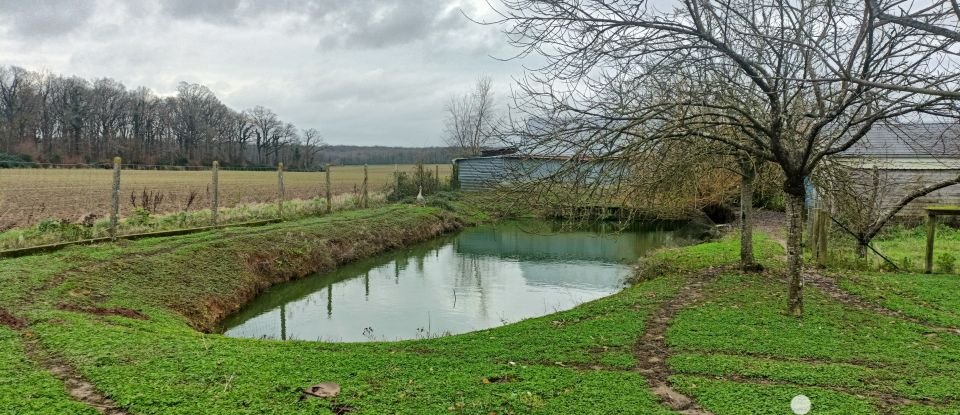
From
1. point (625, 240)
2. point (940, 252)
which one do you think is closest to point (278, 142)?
point (625, 240)

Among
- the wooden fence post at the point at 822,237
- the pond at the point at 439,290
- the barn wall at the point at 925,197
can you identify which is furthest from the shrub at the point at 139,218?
the barn wall at the point at 925,197

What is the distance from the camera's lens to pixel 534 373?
457 cm

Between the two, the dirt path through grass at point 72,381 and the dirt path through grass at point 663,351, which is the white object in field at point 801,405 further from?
the dirt path through grass at point 72,381

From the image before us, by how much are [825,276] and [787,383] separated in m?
5.97

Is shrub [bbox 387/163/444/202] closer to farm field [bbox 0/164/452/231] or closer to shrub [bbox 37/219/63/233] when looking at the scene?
farm field [bbox 0/164/452/231]

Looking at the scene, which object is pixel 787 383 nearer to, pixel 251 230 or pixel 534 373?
pixel 534 373

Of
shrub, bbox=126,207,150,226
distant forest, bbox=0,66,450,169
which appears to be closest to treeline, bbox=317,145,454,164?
distant forest, bbox=0,66,450,169

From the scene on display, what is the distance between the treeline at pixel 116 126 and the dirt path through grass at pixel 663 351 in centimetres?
4790

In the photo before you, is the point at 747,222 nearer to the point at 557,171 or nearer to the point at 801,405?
the point at 557,171

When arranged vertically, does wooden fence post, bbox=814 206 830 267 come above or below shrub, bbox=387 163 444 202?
below

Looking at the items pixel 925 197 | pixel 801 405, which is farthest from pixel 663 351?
pixel 925 197

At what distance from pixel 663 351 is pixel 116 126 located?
219ft

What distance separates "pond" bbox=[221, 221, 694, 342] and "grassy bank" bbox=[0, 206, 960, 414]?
1.63 meters

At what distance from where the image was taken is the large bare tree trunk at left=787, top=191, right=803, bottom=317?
20.7 feet
